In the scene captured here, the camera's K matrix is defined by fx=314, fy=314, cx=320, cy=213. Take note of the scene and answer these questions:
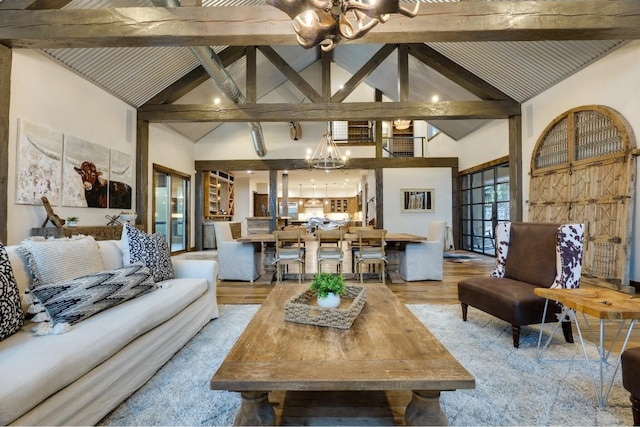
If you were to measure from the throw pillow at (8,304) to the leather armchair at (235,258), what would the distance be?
123 inches

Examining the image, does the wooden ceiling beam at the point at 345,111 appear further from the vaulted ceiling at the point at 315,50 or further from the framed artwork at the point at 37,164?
the framed artwork at the point at 37,164

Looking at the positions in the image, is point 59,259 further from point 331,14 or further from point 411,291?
point 411,291

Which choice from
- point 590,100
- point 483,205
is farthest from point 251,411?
point 483,205

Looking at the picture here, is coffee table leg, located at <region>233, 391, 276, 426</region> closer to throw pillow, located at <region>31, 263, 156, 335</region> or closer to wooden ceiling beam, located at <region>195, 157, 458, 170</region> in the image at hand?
throw pillow, located at <region>31, 263, 156, 335</region>

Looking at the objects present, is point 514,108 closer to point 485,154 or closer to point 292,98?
point 485,154

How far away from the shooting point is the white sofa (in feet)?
3.86

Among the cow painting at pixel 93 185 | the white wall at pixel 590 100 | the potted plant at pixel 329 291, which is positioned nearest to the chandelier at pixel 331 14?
the potted plant at pixel 329 291

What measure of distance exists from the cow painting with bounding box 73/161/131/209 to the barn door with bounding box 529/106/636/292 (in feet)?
23.5

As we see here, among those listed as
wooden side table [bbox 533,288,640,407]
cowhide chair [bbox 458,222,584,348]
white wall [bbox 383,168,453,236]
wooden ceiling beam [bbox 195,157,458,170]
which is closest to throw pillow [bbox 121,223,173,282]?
cowhide chair [bbox 458,222,584,348]

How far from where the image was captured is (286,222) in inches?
424

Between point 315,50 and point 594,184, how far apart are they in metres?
6.51

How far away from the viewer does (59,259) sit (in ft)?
6.53

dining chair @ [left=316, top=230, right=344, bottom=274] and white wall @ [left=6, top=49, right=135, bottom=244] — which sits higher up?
white wall @ [left=6, top=49, right=135, bottom=244]

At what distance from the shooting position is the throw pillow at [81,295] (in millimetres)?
1655
